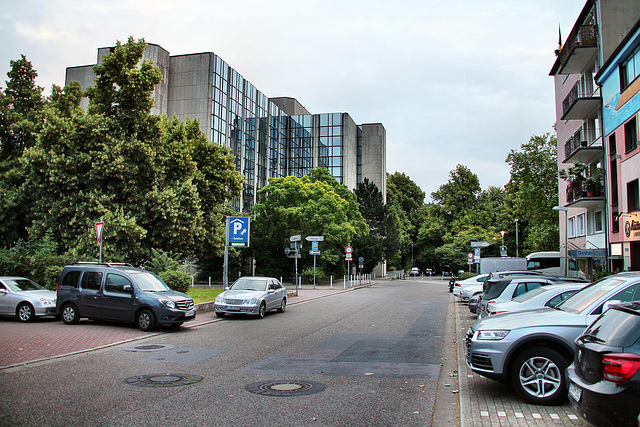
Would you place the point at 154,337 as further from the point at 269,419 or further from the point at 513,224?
the point at 513,224

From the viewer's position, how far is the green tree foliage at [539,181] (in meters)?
45.4

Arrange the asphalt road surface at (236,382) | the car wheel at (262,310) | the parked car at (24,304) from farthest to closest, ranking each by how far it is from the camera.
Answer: the car wheel at (262,310), the parked car at (24,304), the asphalt road surface at (236,382)

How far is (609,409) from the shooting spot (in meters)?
4.19

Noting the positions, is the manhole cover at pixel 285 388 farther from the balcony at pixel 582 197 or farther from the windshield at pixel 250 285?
the balcony at pixel 582 197

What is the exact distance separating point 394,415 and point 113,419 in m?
3.22

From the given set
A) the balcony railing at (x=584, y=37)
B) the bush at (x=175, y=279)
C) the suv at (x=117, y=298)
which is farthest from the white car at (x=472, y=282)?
the suv at (x=117, y=298)

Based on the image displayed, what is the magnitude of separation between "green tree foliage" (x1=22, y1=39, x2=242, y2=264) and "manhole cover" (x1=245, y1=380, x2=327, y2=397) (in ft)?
56.4

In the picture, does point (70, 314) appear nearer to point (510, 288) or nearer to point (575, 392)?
point (510, 288)

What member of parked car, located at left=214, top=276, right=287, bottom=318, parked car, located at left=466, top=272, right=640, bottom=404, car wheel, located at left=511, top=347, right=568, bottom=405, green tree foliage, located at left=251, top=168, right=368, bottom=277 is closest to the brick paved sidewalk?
car wheel, located at left=511, top=347, right=568, bottom=405

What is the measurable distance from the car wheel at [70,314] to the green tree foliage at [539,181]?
4024cm

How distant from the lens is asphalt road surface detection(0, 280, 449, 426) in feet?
19.3

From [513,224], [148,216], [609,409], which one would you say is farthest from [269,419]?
[513,224]

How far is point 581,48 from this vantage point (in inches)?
1091

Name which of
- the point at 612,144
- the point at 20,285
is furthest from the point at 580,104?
the point at 20,285
